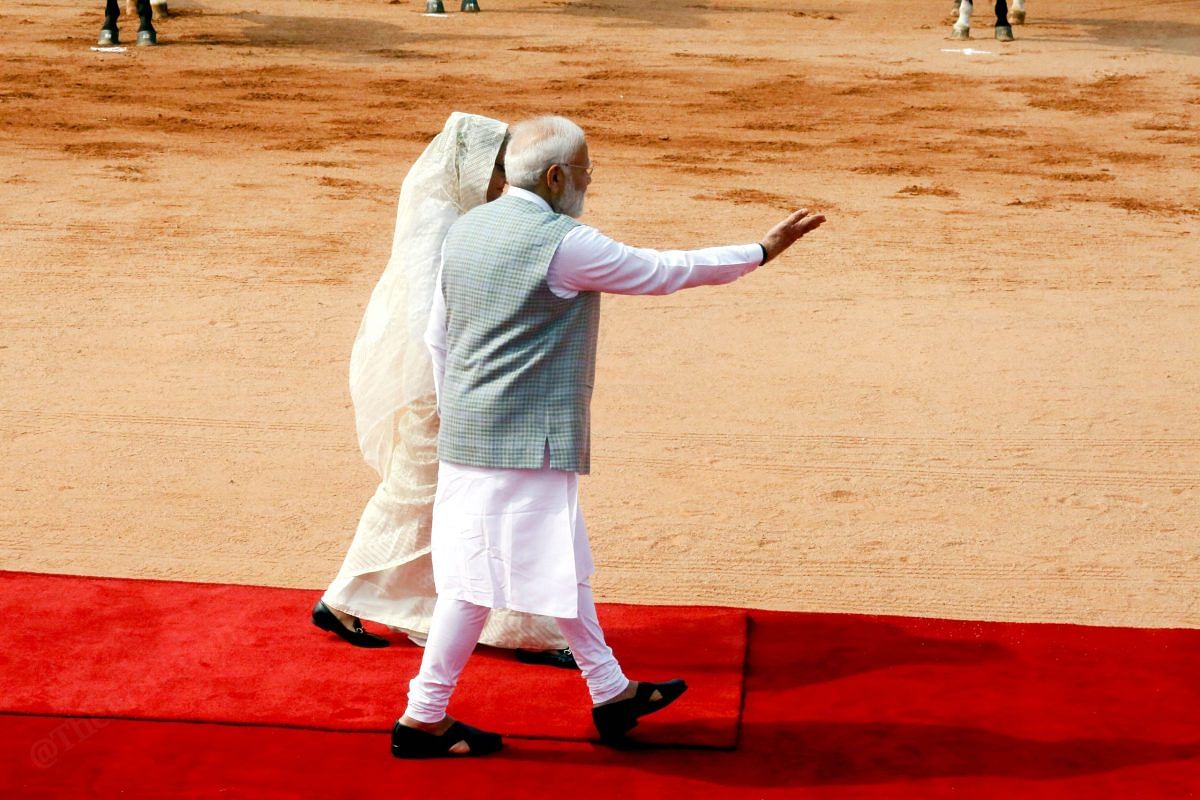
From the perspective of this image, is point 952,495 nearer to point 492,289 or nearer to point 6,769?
point 492,289

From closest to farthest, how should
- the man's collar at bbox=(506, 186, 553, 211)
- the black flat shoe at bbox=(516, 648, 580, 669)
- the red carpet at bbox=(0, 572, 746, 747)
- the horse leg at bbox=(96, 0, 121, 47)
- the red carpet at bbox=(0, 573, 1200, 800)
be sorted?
the man's collar at bbox=(506, 186, 553, 211), the red carpet at bbox=(0, 573, 1200, 800), the red carpet at bbox=(0, 572, 746, 747), the black flat shoe at bbox=(516, 648, 580, 669), the horse leg at bbox=(96, 0, 121, 47)

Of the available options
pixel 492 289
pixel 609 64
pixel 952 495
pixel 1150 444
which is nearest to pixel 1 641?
pixel 492 289

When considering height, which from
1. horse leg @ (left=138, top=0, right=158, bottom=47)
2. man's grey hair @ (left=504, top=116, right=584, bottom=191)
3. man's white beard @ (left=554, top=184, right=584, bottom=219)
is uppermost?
man's grey hair @ (left=504, top=116, right=584, bottom=191)

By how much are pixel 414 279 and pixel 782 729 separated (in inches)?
63.6

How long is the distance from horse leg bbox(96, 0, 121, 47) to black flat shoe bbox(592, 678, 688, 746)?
1487 cm

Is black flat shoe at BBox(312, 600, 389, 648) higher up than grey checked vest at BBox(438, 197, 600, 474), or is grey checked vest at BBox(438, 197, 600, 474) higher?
grey checked vest at BBox(438, 197, 600, 474)

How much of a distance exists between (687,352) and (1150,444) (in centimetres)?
226

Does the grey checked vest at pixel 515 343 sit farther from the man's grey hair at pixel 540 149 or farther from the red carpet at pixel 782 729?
the red carpet at pixel 782 729

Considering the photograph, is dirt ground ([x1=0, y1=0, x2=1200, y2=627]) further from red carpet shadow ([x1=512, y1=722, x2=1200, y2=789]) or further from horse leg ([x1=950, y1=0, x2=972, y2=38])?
horse leg ([x1=950, y1=0, x2=972, y2=38])

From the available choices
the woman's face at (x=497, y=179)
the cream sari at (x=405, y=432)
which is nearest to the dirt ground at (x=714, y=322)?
the cream sari at (x=405, y=432)

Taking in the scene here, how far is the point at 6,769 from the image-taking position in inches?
151

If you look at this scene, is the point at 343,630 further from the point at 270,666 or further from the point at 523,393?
the point at 523,393

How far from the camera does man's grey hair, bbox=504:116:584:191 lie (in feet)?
12.0

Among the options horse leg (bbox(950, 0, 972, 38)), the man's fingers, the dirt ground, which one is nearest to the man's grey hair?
the man's fingers
